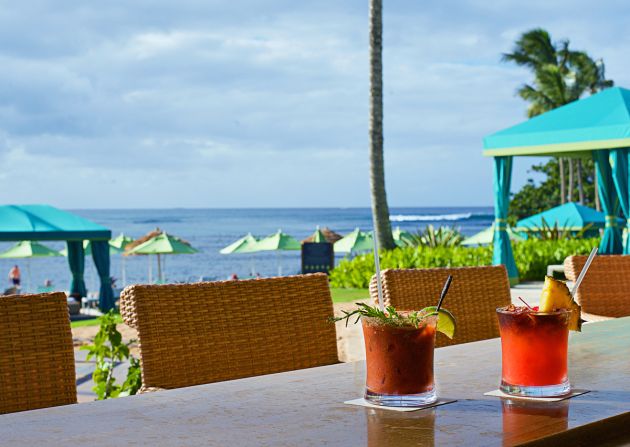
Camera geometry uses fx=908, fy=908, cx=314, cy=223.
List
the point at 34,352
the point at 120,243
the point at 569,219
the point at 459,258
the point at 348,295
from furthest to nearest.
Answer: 1. the point at 120,243
2. the point at 569,219
3. the point at 459,258
4. the point at 348,295
5. the point at 34,352

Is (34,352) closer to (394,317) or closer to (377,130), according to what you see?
(394,317)

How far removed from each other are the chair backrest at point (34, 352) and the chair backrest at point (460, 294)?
0.98 m

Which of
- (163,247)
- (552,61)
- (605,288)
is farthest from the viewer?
(552,61)

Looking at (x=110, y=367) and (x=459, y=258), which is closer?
(x=110, y=367)

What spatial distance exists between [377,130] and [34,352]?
10.3 metres

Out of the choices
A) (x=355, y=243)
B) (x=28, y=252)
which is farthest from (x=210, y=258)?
(x=355, y=243)

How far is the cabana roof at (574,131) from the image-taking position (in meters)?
9.78

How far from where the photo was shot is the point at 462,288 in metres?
2.83

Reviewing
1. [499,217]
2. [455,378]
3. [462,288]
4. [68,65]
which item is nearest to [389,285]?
[462,288]

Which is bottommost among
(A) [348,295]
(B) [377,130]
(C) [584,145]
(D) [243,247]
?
(A) [348,295]

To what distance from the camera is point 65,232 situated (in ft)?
52.9

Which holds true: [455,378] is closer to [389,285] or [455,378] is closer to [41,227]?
[389,285]

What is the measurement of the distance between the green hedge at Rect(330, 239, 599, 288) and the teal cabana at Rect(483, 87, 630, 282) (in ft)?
2.19

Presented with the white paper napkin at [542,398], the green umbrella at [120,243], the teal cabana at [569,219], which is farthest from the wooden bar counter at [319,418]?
the green umbrella at [120,243]
